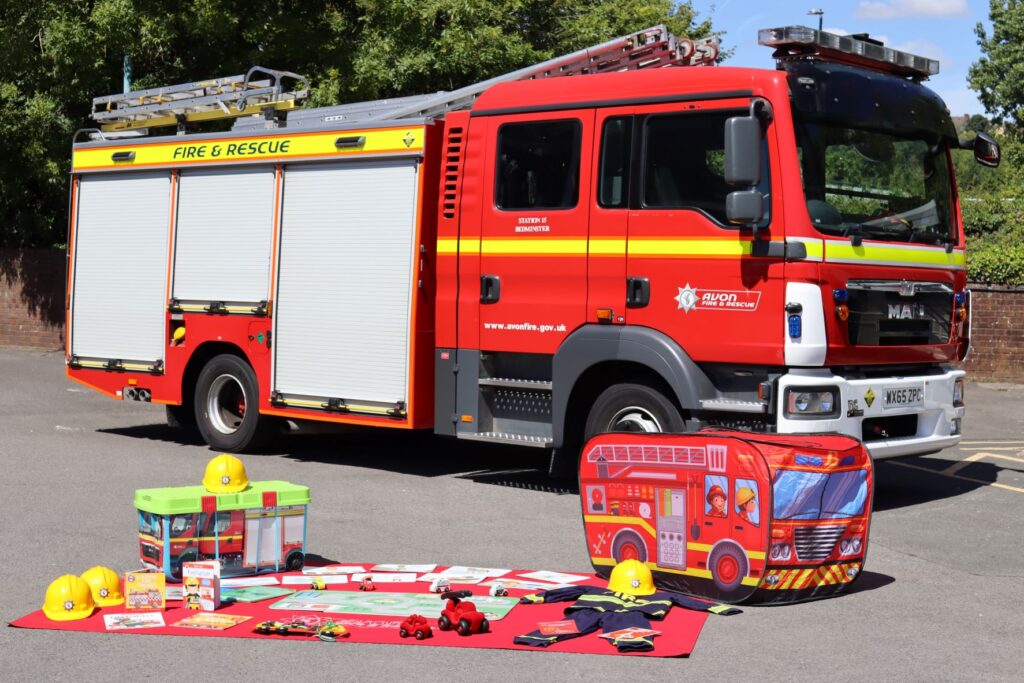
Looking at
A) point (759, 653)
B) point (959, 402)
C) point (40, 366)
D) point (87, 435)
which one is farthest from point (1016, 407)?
point (40, 366)

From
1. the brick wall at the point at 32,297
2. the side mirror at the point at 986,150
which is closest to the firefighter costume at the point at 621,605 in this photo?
the side mirror at the point at 986,150

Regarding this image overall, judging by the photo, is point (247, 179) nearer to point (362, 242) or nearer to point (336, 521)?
point (362, 242)

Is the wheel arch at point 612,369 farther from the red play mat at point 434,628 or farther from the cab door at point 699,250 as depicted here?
the red play mat at point 434,628

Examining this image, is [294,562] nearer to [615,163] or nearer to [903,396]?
[615,163]

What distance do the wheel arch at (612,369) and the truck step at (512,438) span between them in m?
0.18

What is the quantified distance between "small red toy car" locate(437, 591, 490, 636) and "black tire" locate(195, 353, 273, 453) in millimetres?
6740

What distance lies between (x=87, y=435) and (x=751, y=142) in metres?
8.51

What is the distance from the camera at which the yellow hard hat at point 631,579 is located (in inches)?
287

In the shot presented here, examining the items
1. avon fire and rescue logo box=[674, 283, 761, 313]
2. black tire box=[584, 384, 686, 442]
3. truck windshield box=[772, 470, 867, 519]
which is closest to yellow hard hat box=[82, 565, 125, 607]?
truck windshield box=[772, 470, 867, 519]

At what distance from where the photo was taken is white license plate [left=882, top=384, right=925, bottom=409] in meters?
10.0

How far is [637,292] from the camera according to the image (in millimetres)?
10164

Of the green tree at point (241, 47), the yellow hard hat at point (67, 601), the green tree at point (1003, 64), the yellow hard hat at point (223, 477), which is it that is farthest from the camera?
the green tree at point (1003, 64)

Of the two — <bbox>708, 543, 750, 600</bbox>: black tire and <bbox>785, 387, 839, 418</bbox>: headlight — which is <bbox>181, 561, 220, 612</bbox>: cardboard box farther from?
<bbox>785, 387, 839, 418</bbox>: headlight

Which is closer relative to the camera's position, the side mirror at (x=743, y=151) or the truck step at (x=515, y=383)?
the side mirror at (x=743, y=151)
